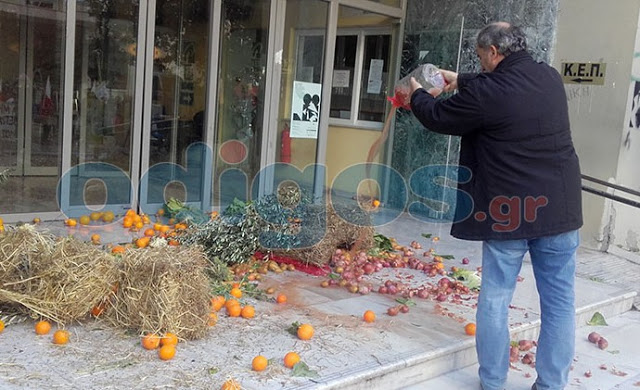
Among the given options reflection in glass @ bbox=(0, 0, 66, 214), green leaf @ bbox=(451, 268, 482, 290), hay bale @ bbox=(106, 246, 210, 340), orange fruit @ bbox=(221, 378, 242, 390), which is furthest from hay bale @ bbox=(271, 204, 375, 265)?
reflection in glass @ bbox=(0, 0, 66, 214)

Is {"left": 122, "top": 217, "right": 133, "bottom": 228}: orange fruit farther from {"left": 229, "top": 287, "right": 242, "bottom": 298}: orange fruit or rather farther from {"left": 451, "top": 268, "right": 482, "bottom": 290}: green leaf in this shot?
{"left": 451, "top": 268, "right": 482, "bottom": 290}: green leaf

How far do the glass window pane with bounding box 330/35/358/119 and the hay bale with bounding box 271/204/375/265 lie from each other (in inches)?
155

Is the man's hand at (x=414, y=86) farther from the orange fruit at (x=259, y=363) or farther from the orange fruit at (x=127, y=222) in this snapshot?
the orange fruit at (x=127, y=222)

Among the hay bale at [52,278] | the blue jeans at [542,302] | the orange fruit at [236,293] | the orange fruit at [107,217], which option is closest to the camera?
the blue jeans at [542,302]

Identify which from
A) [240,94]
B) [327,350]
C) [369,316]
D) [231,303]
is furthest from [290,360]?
[240,94]

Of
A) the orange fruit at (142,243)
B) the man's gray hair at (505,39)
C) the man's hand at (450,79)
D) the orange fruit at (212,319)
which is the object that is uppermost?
the man's gray hair at (505,39)

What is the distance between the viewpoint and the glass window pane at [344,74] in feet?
30.7

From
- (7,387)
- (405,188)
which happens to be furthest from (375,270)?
(405,188)

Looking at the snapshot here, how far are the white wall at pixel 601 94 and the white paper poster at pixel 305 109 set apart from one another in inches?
121

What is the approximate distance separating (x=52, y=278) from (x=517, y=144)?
259 centimetres

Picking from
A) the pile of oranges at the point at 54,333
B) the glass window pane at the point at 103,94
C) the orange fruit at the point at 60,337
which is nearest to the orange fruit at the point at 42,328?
the pile of oranges at the point at 54,333

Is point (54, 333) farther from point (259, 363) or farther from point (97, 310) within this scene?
point (259, 363)

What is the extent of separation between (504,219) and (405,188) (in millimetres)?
6086

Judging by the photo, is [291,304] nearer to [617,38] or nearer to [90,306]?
[90,306]
